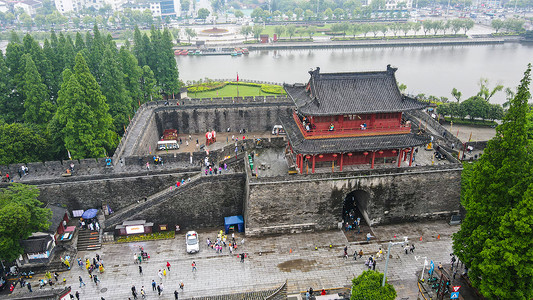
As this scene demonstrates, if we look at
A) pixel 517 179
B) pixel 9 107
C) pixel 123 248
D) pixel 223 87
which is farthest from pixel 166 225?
pixel 223 87

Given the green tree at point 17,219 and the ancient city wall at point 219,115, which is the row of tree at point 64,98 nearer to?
the ancient city wall at point 219,115

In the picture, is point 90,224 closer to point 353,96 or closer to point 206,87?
point 353,96

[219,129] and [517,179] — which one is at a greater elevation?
[517,179]

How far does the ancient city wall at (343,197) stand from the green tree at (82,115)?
59.2ft

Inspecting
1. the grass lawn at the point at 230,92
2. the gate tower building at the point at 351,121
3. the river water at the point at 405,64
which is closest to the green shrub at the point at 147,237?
the gate tower building at the point at 351,121

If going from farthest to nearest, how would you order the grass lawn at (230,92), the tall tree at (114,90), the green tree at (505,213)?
1. the grass lawn at (230,92)
2. the tall tree at (114,90)
3. the green tree at (505,213)

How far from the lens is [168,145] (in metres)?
49.0

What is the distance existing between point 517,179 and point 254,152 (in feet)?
78.0

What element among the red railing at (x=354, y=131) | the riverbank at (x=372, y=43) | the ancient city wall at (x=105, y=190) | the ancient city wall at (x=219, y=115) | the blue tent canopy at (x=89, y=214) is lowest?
the blue tent canopy at (x=89, y=214)

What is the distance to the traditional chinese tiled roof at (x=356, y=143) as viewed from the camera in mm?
32312

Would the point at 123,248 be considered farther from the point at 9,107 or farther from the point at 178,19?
the point at 178,19

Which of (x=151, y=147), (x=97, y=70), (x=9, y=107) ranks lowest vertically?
(x=151, y=147)

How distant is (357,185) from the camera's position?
3391 centimetres

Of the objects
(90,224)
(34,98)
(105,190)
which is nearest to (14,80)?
(34,98)
